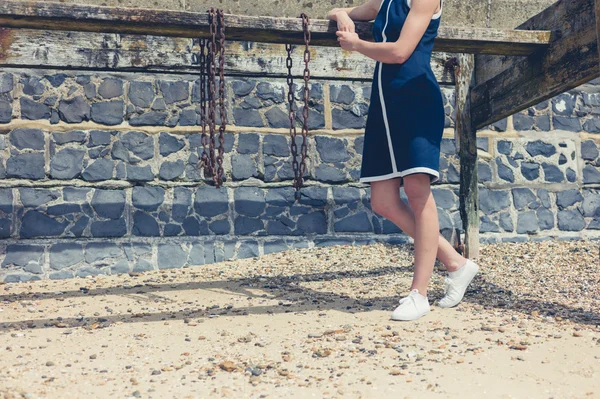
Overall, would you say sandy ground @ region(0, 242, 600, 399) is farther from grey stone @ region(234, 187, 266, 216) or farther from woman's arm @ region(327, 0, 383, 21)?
woman's arm @ region(327, 0, 383, 21)

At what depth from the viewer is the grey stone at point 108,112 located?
5.82m

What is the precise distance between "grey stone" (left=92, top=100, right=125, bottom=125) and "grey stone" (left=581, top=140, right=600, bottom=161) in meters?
4.49

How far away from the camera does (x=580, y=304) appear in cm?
429

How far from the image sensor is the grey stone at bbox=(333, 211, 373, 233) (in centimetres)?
620

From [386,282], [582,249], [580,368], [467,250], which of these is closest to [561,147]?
[582,249]

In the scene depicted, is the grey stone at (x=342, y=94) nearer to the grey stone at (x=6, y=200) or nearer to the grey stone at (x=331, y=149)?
the grey stone at (x=331, y=149)

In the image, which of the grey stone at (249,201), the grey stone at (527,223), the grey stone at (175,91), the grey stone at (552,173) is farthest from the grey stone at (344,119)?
the grey stone at (552,173)

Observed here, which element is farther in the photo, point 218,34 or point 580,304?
point 580,304

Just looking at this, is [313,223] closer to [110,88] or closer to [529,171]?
[110,88]

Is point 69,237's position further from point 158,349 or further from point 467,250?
point 467,250

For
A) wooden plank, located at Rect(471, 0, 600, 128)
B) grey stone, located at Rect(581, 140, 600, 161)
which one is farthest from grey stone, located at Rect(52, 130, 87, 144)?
grey stone, located at Rect(581, 140, 600, 161)

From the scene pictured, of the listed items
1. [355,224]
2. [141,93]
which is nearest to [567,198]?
[355,224]

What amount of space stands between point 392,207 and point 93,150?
3009 mm

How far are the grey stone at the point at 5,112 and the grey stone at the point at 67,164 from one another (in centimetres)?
49
